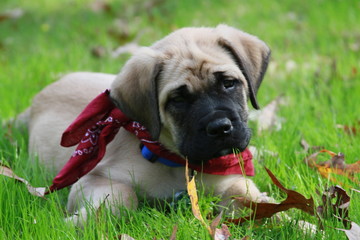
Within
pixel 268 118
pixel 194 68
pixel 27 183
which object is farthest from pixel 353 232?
pixel 268 118

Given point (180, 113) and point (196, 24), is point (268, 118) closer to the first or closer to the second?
point (180, 113)

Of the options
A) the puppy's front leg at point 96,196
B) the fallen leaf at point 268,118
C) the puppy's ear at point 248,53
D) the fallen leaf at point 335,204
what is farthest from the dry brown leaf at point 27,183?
the fallen leaf at point 268,118

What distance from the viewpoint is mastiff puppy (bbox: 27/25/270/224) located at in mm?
3488

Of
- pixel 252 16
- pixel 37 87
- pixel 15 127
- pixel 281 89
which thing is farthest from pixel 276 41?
pixel 15 127

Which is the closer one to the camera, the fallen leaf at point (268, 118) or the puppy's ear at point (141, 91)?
the puppy's ear at point (141, 91)

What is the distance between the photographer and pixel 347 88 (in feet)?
18.4

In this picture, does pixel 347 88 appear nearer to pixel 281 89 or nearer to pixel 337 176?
pixel 281 89

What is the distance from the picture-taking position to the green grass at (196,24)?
3266mm

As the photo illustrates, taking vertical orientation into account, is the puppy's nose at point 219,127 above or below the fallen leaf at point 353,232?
above

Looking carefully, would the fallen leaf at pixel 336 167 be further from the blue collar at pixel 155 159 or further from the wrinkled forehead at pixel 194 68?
the blue collar at pixel 155 159

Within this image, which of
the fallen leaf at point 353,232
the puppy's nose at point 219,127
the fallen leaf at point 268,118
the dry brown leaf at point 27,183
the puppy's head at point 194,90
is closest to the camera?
the fallen leaf at point 353,232

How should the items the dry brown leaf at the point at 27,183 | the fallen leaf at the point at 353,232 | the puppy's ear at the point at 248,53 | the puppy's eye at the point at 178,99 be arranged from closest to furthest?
1. the fallen leaf at the point at 353,232
2. the puppy's eye at the point at 178,99
3. the dry brown leaf at the point at 27,183
4. the puppy's ear at the point at 248,53

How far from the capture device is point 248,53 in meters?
4.02

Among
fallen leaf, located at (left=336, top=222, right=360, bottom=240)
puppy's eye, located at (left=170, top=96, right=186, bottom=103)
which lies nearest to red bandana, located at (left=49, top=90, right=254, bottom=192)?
puppy's eye, located at (left=170, top=96, right=186, bottom=103)
